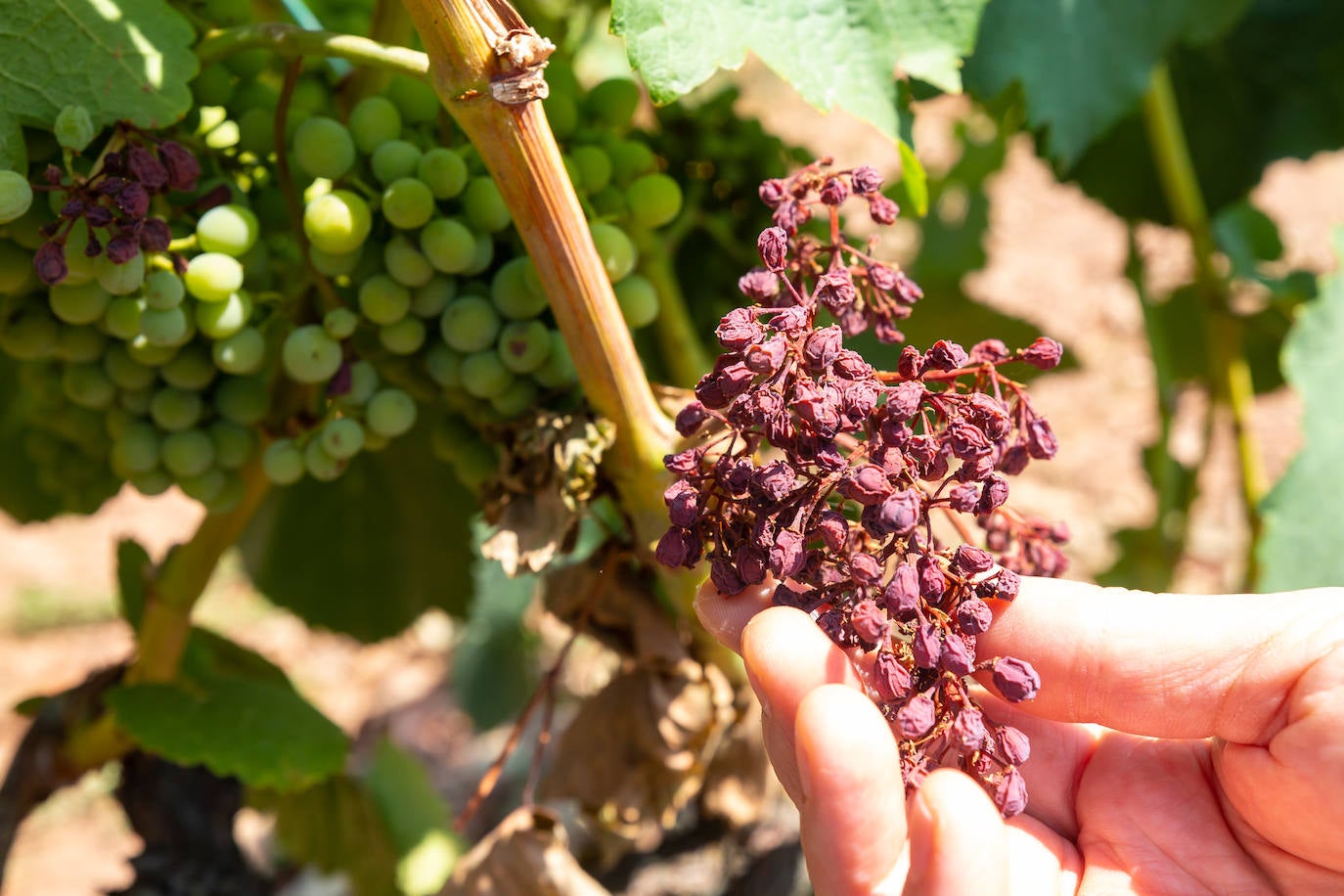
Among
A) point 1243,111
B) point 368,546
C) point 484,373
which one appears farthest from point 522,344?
point 1243,111

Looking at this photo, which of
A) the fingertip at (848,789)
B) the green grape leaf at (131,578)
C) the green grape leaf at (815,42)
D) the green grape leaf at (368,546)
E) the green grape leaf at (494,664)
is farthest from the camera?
the green grape leaf at (494,664)

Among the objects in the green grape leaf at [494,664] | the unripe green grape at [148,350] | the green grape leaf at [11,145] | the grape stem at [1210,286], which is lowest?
the green grape leaf at [494,664]

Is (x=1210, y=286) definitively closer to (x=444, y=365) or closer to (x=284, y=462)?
(x=444, y=365)

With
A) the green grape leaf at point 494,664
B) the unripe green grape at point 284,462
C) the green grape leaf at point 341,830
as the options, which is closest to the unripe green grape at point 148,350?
the unripe green grape at point 284,462

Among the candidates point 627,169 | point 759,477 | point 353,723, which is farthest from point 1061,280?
point 759,477

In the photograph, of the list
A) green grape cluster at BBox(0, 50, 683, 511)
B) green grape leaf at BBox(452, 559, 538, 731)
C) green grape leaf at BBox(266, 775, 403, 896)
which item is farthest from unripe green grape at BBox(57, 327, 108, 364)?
green grape leaf at BBox(452, 559, 538, 731)

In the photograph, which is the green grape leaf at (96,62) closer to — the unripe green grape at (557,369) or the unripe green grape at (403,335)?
the unripe green grape at (403,335)
